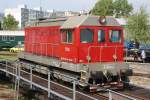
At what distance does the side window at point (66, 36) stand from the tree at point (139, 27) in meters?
40.7

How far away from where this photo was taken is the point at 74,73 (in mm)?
17797

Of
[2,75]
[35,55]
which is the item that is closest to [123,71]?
[35,55]

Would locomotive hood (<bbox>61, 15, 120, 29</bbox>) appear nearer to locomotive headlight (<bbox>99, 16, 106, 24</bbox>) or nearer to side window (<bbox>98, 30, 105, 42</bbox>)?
locomotive headlight (<bbox>99, 16, 106, 24</bbox>)

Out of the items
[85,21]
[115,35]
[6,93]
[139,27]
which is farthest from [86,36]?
[139,27]

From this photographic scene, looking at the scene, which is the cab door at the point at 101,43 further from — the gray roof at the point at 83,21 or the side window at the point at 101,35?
the gray roof at the point at 83,21

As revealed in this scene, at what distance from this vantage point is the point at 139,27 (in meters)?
61.4

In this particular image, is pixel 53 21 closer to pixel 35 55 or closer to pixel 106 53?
pixel 35 55

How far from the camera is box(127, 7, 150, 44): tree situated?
196 feet

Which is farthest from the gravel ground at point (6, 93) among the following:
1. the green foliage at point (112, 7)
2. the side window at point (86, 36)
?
the green foliage at point (112, 7)

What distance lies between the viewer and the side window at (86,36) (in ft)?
58.4

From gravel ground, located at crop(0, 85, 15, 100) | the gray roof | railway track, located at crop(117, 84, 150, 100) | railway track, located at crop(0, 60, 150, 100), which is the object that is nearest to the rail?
railway track, located at crop(0, 60, 150, 100)

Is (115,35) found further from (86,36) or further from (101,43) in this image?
(86,36)

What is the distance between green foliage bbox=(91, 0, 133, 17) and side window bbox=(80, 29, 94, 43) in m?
78.0

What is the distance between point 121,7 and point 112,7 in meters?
3.89
